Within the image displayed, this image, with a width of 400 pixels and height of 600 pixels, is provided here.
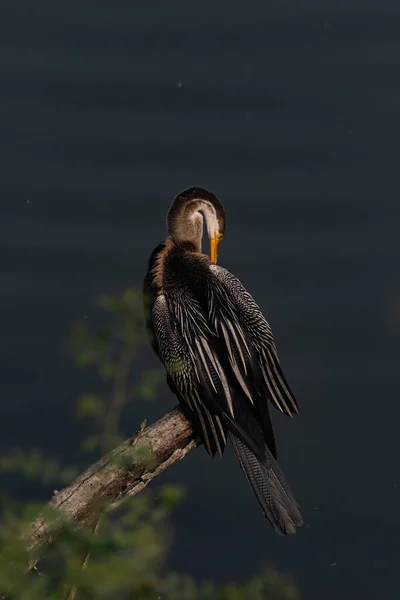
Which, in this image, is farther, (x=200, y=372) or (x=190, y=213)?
(x=190, y=213)

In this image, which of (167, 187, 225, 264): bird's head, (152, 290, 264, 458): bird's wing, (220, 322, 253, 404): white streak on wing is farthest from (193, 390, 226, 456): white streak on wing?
(167, 187, 225, 264): bird's head

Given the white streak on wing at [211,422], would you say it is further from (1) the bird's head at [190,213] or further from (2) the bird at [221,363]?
(1) the bird's head at [190,213]

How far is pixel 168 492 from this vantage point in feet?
6.53

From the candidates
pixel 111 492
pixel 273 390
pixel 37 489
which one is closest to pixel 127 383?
pixel 37 489

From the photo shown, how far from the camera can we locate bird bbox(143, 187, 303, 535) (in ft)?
13.6

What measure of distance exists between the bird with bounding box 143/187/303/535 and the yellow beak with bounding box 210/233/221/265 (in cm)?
25

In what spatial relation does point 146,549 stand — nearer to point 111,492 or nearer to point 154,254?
point 111,492

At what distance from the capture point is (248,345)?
4406 millimetres

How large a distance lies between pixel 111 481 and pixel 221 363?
96cm

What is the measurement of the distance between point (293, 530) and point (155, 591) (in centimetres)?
203

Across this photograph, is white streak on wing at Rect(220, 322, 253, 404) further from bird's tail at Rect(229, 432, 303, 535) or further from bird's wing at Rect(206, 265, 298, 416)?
bird's tail at Rect(229, 432, 303, 535)

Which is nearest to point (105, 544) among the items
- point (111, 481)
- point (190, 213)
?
point (111, 481)

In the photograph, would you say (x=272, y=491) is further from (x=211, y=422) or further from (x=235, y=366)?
(x=235, y=366)

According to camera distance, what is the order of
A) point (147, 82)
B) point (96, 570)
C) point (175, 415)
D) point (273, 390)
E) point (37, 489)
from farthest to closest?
point (147, 82) → point (37, 489) → point (273, 390) → point (175, 415) → point (96, 570)
